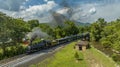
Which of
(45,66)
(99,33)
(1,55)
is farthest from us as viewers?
(99,33)

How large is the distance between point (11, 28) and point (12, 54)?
872 cm

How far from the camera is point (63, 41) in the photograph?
13138 centimetres

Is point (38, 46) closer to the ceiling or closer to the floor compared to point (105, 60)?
closer to the ceiling

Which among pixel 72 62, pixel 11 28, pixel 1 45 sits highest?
pixel 11 28

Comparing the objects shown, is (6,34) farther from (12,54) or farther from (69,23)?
(69,23)

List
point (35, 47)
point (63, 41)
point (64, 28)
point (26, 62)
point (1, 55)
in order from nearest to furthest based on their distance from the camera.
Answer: point (26, 62) → point (1, 55) → point (35, 47) → point (63, 41) → point (64, 28)

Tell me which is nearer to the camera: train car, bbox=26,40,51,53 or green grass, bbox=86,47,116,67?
green grass, bbox=86,47,116,67

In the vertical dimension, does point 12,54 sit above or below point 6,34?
below

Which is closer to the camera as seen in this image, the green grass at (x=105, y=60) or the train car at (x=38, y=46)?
the green grass at (x=105, y=60)

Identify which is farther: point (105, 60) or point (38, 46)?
point (38, 46)

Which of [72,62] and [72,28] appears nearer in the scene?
[72,62]

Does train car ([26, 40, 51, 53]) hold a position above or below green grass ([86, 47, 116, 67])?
above

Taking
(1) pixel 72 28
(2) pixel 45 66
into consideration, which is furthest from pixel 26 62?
(1) pixel 72 28

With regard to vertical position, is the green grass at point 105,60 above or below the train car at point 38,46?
below
